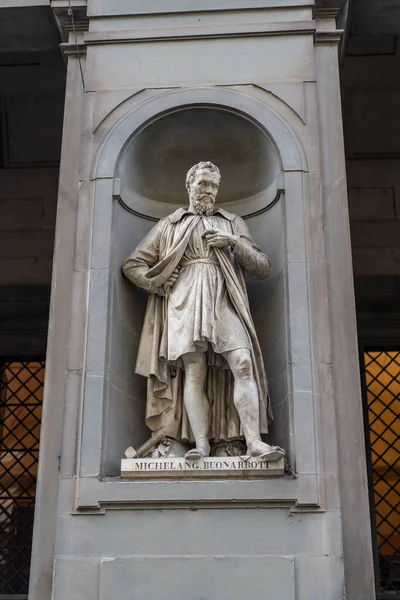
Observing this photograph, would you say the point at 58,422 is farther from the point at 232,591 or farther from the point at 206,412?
the point at 232,591

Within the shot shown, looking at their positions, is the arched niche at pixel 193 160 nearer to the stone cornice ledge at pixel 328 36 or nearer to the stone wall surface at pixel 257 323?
the stone wall surface at pixel 257 323

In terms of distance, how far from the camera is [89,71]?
1045 centimetres

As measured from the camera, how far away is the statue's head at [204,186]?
9914mm

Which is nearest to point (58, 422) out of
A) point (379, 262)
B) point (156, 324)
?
point (156, 324)

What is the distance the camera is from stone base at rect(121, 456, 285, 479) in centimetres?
848

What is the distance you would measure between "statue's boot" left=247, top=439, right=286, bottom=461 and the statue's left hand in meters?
2.00

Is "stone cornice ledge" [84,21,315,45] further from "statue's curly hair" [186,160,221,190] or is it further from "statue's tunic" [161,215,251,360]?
"statue's tunic" [161,215,251,360]

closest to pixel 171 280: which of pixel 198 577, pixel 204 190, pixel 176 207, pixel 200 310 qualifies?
pixel 200 310

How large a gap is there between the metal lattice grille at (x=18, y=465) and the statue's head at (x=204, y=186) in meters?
4.80

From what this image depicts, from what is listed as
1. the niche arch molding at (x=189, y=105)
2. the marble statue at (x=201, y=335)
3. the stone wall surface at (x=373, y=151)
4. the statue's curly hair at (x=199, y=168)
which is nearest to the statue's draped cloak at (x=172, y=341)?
the marble statue at (x=201, y=335)

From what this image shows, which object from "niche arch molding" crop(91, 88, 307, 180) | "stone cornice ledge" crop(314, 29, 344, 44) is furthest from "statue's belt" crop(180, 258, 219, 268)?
"stone cornice ledge" crop(314, 29, 344, 44)

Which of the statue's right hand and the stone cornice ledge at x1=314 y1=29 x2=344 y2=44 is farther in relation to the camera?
the stone cornice ledge at x1=314 y1=29 x2=344 y2=44

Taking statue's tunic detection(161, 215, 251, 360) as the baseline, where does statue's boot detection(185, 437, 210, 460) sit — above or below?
below

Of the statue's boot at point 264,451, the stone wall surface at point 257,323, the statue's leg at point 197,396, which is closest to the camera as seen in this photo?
the stone wall surface at point 257,323
